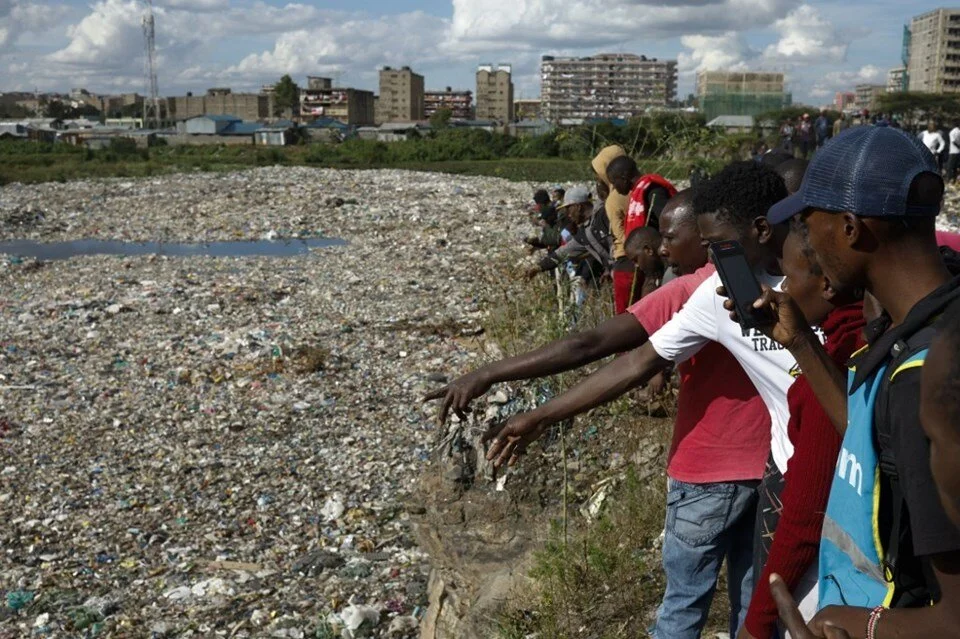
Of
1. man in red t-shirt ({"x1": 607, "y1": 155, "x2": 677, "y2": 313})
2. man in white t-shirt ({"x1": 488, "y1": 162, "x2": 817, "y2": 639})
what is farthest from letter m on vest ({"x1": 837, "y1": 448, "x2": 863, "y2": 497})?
man in red t-shirt ({"x1": 607, "y1": 155, "x2": 677, "y2": 313})

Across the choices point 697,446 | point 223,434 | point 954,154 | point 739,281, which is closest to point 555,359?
point 697,446

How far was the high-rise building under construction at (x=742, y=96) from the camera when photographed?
60.9 metres

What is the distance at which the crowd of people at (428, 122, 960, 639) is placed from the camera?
1.20 meters

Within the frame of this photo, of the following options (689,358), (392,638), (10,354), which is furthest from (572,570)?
(10,354)

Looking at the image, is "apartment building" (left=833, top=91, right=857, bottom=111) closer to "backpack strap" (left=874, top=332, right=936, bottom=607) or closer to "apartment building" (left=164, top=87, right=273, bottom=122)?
"apartment building" (left=164, top=87, right=273, bottom=122)

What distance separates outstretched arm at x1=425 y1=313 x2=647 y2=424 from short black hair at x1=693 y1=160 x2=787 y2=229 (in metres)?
0.33

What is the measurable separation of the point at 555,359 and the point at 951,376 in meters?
1.35

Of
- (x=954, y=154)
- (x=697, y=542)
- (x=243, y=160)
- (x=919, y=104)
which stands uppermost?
(x=919, y=104)

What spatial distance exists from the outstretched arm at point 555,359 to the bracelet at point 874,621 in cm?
104

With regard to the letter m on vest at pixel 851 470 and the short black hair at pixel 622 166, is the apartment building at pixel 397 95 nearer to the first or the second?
the short black hair at pixel 622 166

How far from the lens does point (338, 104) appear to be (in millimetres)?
104938

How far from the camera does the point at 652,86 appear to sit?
667cm

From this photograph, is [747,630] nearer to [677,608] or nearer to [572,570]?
[677,608]

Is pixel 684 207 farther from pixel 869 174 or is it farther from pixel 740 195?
pixel 869 174
